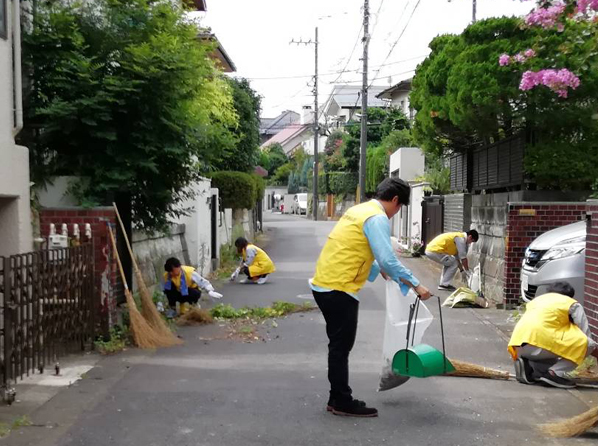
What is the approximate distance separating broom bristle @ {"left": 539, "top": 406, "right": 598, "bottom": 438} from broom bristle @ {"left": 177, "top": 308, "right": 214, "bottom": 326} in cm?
511

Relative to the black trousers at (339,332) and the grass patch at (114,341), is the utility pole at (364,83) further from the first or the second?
the black trousers at (339,332)

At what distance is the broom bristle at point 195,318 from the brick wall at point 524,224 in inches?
180

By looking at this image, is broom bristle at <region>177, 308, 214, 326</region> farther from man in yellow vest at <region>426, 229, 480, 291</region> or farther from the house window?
man in yellow vest at <region>426, 229, 480, 291</region>

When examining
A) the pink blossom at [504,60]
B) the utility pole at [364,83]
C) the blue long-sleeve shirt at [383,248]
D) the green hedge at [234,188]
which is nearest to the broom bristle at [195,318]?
the blue long-sleeve shirt at [383,248]

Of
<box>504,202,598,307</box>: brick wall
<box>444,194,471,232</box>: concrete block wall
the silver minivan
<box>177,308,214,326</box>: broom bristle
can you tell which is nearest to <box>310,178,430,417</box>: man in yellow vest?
the silver minivan

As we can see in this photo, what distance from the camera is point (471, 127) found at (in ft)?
36.7

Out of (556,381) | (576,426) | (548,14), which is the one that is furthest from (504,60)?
(576,426)

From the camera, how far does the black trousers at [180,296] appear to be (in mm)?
9073

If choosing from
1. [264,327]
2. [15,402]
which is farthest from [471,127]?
[15,402]

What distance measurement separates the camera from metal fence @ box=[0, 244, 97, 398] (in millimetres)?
5082

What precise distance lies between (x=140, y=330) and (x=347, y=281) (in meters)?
3.21

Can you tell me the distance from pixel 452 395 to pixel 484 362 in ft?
4.78

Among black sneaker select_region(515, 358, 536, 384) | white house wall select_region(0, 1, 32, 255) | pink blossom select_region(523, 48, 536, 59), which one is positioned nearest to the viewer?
black sneaker select_region(515, 358, 536, 384)

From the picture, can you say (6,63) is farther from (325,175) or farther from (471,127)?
(325,175)
